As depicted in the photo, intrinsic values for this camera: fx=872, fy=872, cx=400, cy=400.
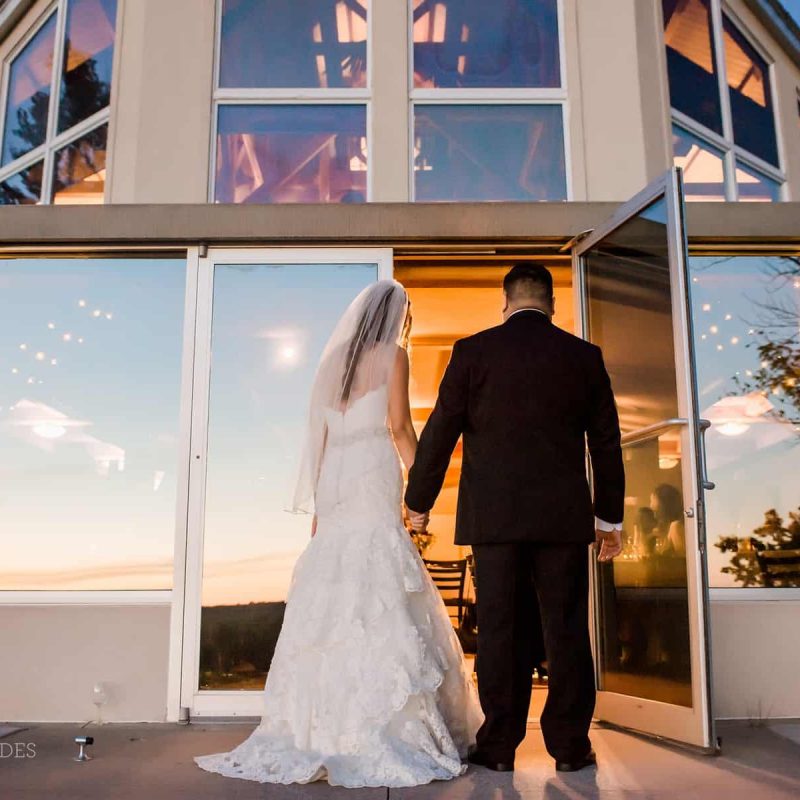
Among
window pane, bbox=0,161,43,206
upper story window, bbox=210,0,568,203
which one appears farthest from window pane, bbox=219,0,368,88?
window pane, bbox=0,161,43,206

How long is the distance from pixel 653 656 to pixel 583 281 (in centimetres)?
194

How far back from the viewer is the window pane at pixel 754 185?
6141 millimetres

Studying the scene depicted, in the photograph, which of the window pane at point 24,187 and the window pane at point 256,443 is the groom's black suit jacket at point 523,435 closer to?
the window pane at point 256,443

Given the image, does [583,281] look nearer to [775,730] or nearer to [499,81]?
[499,81]

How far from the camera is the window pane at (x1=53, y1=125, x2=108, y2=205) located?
5.90 m

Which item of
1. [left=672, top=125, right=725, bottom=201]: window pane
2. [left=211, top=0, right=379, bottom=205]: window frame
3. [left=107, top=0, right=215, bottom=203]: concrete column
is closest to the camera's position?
[left=107, top=0, right=215, bottom=203]: concrete column

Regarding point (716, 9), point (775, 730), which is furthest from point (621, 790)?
point (716, 9)

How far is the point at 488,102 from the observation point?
5.44 m

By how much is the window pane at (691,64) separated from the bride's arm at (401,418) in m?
3.37

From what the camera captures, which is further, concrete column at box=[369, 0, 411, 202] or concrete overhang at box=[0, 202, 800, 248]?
concrete column at box=[369, 0, 411, 202]

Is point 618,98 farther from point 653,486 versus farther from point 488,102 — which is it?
point 653,486

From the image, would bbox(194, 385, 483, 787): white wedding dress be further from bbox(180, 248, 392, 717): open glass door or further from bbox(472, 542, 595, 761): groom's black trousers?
bbox(180, 248, 392, 717): open glass door

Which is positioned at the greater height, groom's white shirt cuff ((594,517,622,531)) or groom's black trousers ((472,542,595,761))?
groom's white shirt cuff ((594,517,622,531))

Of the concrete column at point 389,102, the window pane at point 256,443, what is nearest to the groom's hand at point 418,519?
the window pane at point 256,443
